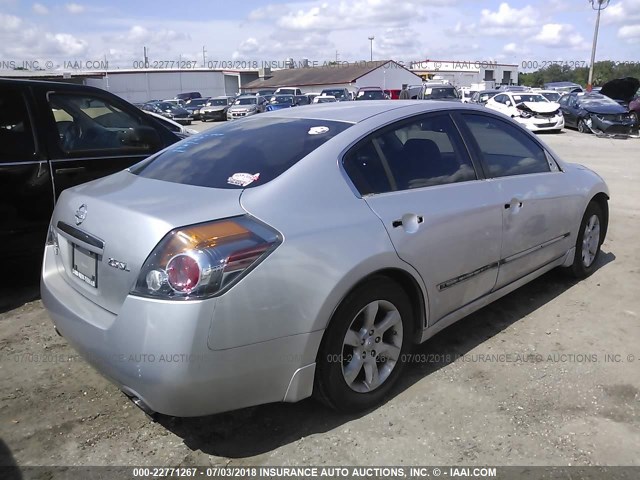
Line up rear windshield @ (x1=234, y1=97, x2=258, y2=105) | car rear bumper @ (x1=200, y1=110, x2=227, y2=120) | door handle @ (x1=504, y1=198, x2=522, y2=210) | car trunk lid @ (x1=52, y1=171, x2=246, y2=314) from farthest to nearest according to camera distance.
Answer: car rear bumper @ (x1=200, y1=110, x2=227, y2=120) < rear windshield @ (x1=234, y1=97, x2=258, y2=105) < door handle @ (x1=504, y1=198, x2=522, y2=210) < car trunk lid @ (x1=52, y1=171, x2=246, y2=314)

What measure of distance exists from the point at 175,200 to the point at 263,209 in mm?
445

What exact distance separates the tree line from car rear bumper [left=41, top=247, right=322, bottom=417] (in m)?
83.8

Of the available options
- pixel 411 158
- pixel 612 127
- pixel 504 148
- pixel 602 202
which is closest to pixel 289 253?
pixel 411 158

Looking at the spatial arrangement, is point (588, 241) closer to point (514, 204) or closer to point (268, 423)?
point (514, 204)

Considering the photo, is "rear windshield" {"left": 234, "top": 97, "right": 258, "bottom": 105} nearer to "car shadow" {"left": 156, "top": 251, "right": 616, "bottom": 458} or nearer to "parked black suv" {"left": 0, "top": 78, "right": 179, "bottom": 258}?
"parked black suv" {"left": 0, "top": 78, "right": 179, "bottom": 258}

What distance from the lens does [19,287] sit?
16.0 ft

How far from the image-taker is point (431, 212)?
307cm

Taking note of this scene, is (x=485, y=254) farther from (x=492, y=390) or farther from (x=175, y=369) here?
(x=175, y=369)

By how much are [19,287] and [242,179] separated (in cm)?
318

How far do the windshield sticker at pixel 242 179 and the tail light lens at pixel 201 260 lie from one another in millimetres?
345

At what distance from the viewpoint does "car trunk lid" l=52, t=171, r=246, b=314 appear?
2.40m

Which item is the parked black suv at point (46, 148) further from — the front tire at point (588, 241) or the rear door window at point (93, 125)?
the front tire at point (588, 241)

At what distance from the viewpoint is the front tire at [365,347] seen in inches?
105

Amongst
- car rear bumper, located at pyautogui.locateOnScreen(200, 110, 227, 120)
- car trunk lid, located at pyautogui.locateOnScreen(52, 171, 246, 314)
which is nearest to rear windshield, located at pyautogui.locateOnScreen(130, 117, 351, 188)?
car trunk lid, located at pyautogui.locateOnScreen(52, 171, 246, 314)
